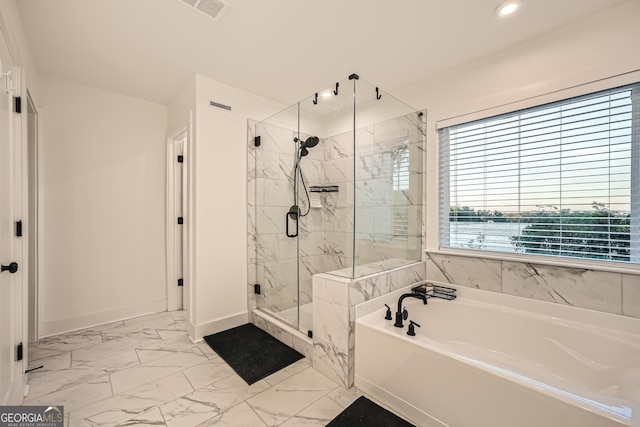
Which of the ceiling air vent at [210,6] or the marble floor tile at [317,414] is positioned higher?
the ceiling air vent at [210,6]

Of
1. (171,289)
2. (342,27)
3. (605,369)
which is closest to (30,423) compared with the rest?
(171,289)

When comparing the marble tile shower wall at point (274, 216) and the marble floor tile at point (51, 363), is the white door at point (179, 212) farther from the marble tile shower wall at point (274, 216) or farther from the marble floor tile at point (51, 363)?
the marble floor tile at point (51, 363)

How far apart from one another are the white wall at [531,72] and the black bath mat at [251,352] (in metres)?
1.70

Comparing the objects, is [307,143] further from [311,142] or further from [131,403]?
[131,403]

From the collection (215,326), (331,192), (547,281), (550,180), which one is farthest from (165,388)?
(550,180)

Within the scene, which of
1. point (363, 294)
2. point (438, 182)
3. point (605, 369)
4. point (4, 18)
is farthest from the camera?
point (438, 182)

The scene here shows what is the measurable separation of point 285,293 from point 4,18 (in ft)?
8.67

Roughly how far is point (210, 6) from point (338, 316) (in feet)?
7.40

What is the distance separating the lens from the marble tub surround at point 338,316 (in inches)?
70.9

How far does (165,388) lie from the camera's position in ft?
5.85

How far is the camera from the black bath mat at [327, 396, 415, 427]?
148 cm

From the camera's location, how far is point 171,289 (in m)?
3.21

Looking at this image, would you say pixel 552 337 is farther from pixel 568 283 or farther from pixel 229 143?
pixel 229 143

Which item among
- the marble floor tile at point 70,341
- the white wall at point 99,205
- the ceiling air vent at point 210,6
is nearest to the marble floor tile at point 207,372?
the marble floor tile at point 70,341
